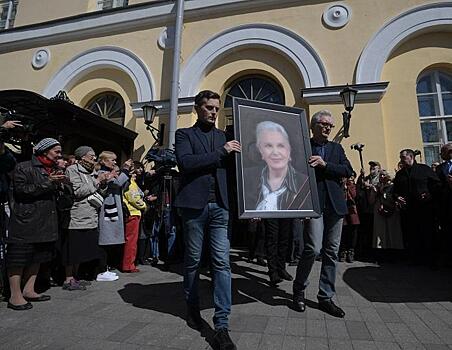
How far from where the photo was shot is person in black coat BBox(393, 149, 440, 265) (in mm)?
5250

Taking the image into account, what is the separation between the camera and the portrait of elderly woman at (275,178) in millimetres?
2689

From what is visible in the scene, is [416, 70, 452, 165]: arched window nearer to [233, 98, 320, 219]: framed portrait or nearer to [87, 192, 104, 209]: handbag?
[233, 98, 320, 219]: framed portrait

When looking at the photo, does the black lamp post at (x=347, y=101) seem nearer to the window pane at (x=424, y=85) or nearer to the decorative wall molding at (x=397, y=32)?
the decorative wall molding at (x=397, y=32)

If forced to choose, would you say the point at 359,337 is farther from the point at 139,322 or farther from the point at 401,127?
the point at 401,127

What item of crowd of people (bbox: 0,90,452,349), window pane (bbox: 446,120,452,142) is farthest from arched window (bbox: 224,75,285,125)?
window pane (bbox: 446,120,452,142)

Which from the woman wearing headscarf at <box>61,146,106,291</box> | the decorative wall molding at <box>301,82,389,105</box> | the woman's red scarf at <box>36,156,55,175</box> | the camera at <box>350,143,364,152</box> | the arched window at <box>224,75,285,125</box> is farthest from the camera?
the arched window at <box>224,75,285,125</box>

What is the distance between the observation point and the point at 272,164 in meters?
2.83

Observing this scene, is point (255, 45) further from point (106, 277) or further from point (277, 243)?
point (106, 277)

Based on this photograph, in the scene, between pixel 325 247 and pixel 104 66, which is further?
pixel 104 66

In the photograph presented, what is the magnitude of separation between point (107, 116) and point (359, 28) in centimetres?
775

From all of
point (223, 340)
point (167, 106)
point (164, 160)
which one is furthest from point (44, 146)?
point (167, 106)

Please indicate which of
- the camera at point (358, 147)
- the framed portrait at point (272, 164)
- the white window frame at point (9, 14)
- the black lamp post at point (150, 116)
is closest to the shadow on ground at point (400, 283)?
the framed portrait at point (272, 164)

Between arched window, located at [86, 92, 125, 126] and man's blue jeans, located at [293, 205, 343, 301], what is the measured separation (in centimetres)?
787

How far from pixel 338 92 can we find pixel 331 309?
18.9 ft
